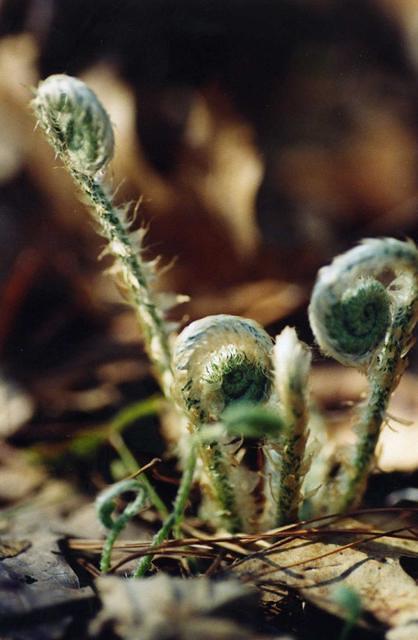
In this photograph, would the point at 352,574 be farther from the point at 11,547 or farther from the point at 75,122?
the point at 75,122

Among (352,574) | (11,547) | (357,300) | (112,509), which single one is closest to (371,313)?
(357,300)

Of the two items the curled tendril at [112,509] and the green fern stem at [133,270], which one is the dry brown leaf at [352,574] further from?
the green fern stem at [133,270]

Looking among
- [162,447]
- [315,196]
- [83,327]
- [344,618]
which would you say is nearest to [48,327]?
[83,327]

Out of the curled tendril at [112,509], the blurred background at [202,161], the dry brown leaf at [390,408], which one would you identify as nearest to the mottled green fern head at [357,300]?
the curled tendril at [112,509]

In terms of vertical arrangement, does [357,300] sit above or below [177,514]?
above

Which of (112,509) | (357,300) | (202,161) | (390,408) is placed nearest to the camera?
(357,300)

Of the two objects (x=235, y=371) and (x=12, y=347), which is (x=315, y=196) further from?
(x=235, y=371)
